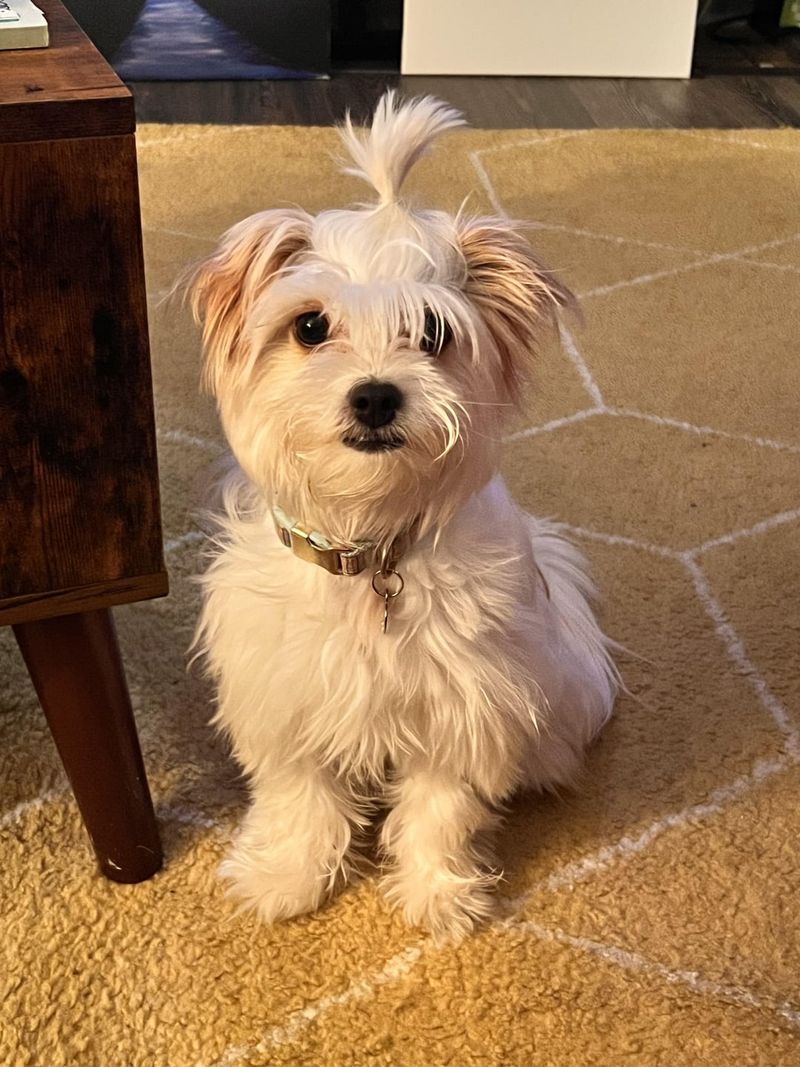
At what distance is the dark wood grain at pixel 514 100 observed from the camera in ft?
9.48

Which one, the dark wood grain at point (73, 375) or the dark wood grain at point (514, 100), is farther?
the dark wood grain at point (514, 100)

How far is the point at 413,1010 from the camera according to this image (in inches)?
41.9

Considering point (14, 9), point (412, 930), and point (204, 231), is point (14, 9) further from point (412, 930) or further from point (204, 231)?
point (204, 231)

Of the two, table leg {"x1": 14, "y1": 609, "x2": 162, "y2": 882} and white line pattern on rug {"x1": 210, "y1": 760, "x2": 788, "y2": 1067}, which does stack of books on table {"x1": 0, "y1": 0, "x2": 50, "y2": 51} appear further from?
white line pattern on rug {"x1": 210, "y1": 760, "x2": 788, "y2": 1067}

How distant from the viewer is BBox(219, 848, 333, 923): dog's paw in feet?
3.71

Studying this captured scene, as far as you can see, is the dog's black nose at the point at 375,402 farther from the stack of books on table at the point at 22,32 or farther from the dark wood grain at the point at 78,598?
the stack of books on table at the point at 22,32

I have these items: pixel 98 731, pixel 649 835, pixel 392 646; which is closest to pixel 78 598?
pixel 98 731

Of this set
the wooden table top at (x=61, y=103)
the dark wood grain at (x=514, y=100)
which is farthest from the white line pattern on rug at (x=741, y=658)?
the dark wood grain at (x=514, y=100)

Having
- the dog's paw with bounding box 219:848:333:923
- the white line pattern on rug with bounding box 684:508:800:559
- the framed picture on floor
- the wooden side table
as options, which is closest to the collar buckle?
the wooden side table

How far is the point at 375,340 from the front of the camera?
893 millimetres

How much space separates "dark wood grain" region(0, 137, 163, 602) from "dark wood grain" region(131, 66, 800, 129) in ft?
6.92

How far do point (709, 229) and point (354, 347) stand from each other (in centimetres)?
173

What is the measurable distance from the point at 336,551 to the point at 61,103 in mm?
406

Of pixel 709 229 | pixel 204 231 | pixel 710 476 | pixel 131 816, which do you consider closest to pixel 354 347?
pixel 131 816
